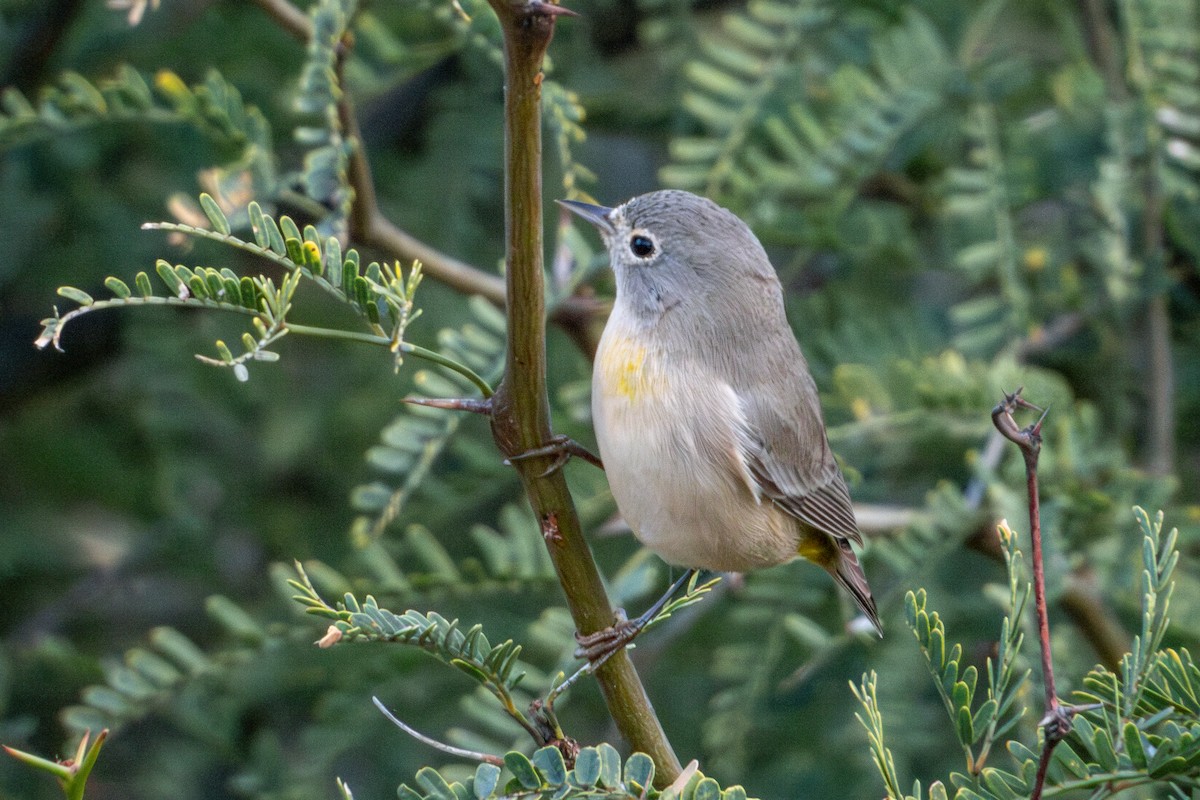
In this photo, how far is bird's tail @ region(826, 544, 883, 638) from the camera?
2.52 m

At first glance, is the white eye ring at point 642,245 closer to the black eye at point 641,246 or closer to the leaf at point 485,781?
the black eye at point 641,246

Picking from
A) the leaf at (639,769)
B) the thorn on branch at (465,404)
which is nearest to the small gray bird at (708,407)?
the thorn on branch at (465,404)

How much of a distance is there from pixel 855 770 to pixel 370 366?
1.81 metres

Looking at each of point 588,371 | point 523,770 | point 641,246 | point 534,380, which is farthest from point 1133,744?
point 588,371

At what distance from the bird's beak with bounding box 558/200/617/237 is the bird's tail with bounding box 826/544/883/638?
86 centimetres

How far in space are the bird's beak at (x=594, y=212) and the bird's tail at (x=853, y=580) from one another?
0.86 meters

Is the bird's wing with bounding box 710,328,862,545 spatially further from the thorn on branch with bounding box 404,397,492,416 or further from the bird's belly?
the thorn on branch with bounding box 404,397,492,416

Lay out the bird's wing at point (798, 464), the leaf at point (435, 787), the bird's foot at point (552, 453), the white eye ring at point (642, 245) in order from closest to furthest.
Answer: the leaf at point (435, 787) < the bird's foot at point (552, 453) < the bird's wing at point (798, 464) < the white eye ring at point (642, 245)

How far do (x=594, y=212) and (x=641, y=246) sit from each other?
132 millimetres

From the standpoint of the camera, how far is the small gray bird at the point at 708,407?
7.14 feet

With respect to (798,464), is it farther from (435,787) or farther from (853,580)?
(435,787)

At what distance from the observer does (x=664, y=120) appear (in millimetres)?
3701

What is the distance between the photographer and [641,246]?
8.45 ft

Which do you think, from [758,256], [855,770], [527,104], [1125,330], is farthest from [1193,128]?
[527,104]
